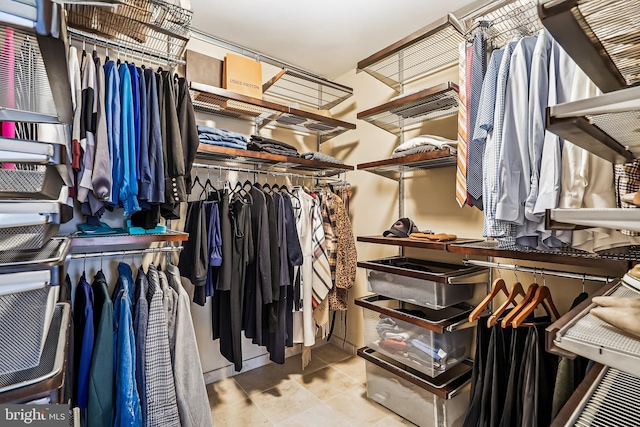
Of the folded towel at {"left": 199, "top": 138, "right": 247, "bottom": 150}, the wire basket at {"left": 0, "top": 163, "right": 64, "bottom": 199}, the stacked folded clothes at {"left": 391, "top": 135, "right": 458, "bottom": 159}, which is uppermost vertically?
the folded towel at {"left": 199, "top": 138, "right": 247, "bottom": 150}

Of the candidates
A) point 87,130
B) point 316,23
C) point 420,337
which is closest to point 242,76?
point 316,23

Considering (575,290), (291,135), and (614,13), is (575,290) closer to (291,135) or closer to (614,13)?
(614,13)

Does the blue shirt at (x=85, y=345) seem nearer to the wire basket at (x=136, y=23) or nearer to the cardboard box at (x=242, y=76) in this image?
the wire basket at (x=136, y=23)

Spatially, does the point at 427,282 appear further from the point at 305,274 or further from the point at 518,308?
the point at 305,274

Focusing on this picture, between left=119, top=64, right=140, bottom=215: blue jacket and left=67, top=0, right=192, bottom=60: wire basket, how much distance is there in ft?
0.88

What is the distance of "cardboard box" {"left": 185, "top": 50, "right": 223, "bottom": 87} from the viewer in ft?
6.63

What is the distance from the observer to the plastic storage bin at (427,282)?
178cm

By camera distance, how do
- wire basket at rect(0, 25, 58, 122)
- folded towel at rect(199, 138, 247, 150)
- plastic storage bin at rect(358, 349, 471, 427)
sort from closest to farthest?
wire basket at rect(0, 25, 58, 122) → plastic storage bin at rect(358, 349, 471, 427) → folded towel at rect(199, 138, 247, 150)

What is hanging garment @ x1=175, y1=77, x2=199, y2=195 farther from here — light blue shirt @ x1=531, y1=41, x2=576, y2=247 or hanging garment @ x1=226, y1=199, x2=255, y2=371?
light blue shirt @ x1=531, y1=41, x2=576, y2=247

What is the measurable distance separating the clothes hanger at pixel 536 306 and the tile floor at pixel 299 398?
3.22 ft

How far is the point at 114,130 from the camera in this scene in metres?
1.47

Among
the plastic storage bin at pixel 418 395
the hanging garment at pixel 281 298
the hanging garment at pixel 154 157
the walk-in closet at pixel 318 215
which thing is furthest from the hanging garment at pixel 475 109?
the hanging garment at pixel 154 157

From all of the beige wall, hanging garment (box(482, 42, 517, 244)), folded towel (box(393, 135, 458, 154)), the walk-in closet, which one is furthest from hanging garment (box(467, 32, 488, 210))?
the beige wall

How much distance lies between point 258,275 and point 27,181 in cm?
154
